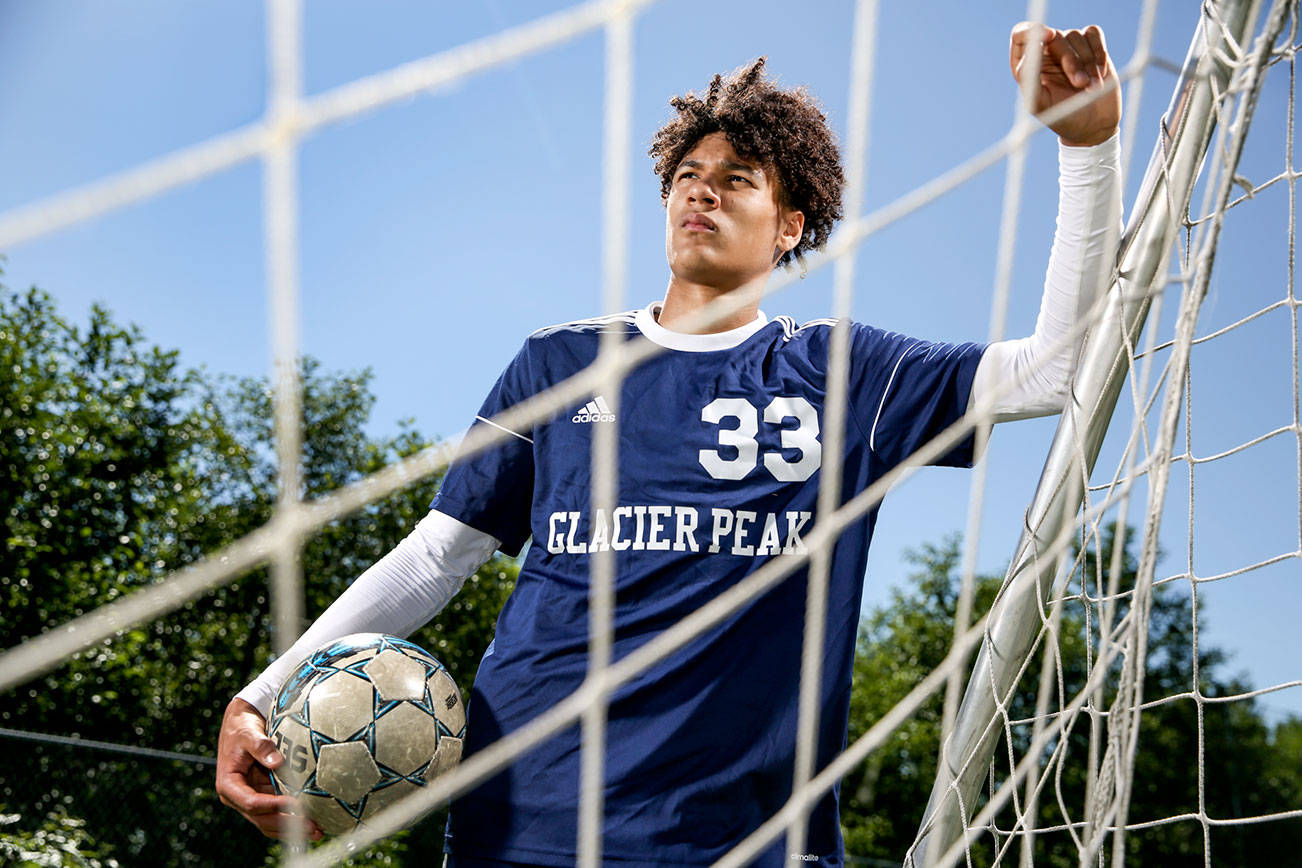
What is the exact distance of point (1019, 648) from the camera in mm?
1425

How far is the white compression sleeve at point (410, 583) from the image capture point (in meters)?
1.67

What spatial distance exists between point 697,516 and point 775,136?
724 millimetres

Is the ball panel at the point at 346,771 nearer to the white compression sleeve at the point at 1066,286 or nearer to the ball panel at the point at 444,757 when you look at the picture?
the ball panel at the point at 444,757

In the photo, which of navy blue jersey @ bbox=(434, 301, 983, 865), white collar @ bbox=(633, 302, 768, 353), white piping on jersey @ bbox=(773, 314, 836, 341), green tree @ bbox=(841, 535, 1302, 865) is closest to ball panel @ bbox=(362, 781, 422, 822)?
navy blue jersey @ bbox=(434, 301, 983, 865)

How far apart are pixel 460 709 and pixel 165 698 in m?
6.88

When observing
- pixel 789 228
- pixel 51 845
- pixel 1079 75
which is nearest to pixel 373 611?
pixel 789 228

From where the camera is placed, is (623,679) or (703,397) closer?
(623,679)

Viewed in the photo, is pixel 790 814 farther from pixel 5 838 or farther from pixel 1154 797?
pixel 1154 797

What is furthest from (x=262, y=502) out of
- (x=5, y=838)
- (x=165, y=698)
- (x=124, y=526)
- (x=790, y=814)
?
(x=790, y=814)

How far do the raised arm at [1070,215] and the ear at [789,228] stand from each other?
514 millimetres

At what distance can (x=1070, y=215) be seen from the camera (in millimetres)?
1380

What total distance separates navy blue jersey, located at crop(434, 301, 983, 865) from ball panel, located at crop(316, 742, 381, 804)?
0.15 metres

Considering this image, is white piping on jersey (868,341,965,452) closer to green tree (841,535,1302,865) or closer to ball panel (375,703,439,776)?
ball panel (375,703,439,776)

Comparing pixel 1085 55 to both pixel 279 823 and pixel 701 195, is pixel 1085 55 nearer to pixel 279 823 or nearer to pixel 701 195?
pixel 701 195
